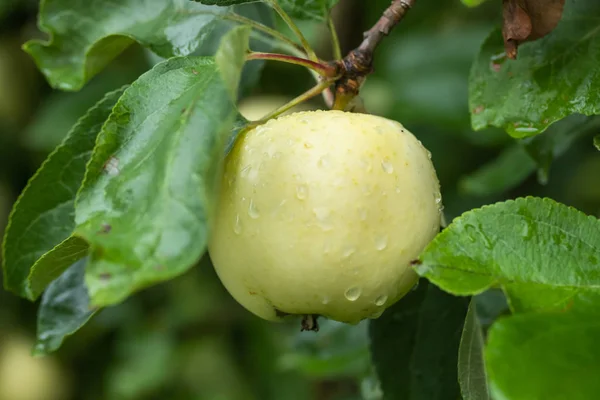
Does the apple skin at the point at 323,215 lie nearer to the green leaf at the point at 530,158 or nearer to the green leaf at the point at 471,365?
the green leaf at the point at 471,365

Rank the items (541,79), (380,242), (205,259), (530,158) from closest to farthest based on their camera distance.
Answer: (380,242) → (541,79) → (530,158) → (205,259)

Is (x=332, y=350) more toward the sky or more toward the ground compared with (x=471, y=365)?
more toward the ground

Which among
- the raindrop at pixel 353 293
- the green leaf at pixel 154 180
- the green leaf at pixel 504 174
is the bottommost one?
the green leaf at pixel 504 174

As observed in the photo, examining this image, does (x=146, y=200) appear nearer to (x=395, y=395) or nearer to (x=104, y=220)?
(x=104, y=220)

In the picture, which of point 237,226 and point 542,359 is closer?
point 542,359

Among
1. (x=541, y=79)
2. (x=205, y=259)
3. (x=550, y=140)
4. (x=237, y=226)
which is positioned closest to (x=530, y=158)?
(x=550, y=140)

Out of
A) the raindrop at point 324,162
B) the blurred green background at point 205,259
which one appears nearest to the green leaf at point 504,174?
the blurred green background at point 205,259

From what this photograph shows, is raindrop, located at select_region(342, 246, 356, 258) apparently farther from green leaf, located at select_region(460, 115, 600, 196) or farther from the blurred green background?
the blurred green background

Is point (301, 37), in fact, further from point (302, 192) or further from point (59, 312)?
point (59, 312)
